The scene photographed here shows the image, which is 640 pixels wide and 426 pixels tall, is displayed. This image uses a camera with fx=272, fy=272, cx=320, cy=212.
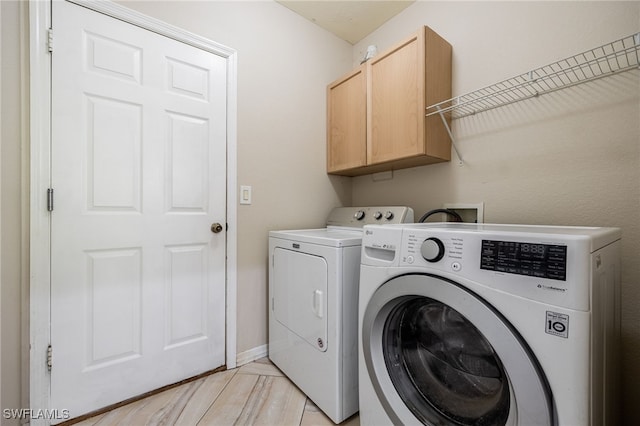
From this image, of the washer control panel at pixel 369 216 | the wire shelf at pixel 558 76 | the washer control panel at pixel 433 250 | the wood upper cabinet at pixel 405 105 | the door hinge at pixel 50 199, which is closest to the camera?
the washer control panel at pixel 433 250

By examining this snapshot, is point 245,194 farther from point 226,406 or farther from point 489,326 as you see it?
point 489,326

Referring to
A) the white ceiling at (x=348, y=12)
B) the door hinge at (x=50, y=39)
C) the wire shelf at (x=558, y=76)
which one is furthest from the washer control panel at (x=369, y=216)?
the door hinge at (x=50, y=39)

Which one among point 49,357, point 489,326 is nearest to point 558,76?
point 489,326

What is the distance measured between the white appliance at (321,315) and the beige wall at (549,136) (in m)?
0.48

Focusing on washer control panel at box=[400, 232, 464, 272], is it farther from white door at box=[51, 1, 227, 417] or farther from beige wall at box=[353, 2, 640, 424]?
white door at box=[51, 1, 227, 417]

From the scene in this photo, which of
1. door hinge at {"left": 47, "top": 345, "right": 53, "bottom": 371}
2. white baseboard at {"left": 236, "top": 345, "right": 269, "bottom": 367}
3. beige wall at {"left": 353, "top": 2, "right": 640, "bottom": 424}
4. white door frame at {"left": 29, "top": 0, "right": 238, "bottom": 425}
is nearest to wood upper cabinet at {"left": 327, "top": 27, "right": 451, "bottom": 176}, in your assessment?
beige wall at {"left": 353, "top": 2, "right": 640, "bottom": 424}

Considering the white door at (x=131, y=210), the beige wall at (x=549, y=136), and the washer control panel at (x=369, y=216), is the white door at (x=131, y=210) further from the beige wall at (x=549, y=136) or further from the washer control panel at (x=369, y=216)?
the beige wall at (x=549, y=136)

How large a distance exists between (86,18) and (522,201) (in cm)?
227

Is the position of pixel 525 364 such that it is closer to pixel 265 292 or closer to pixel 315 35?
pixel 265 292

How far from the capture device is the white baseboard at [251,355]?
1.72m

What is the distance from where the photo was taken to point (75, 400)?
1.25 m

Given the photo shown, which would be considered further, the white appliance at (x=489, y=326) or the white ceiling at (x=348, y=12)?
the white ceiling at (x=348, y=12)

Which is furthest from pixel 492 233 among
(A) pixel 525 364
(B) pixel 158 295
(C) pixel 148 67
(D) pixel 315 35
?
(D) pixel 315 35

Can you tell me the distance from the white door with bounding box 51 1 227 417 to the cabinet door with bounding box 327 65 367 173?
0.80 m
